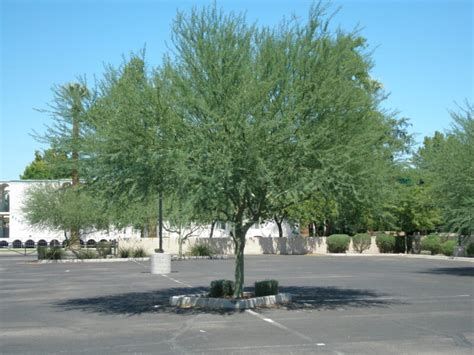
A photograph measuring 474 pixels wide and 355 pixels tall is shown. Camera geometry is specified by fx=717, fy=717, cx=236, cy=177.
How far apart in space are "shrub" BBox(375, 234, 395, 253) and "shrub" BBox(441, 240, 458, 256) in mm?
6999

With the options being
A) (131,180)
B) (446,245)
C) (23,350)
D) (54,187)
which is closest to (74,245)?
(54,187)

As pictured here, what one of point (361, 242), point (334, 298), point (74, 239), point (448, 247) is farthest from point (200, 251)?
point (334, 298)

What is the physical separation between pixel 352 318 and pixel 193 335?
14.4ft

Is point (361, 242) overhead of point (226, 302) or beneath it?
overhead

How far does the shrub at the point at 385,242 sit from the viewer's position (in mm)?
59438

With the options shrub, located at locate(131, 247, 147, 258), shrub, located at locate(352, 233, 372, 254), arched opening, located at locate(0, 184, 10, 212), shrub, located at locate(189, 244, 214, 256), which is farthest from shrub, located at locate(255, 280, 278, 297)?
arched opening, located at locate(0, 184, 10, 212)

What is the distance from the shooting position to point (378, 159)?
18.5 metres

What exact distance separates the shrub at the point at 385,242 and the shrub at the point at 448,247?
7.00 metres

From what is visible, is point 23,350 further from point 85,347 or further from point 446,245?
point 446,245

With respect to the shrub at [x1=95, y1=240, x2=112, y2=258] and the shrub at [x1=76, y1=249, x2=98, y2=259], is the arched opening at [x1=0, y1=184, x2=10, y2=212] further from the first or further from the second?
the shrub at [x1=76, y1=249, x2=98, y2=259]

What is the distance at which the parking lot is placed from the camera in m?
13.4

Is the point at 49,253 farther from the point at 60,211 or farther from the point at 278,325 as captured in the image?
the point at 278,325

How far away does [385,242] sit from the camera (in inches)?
2344

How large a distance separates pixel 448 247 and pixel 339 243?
10.6m
